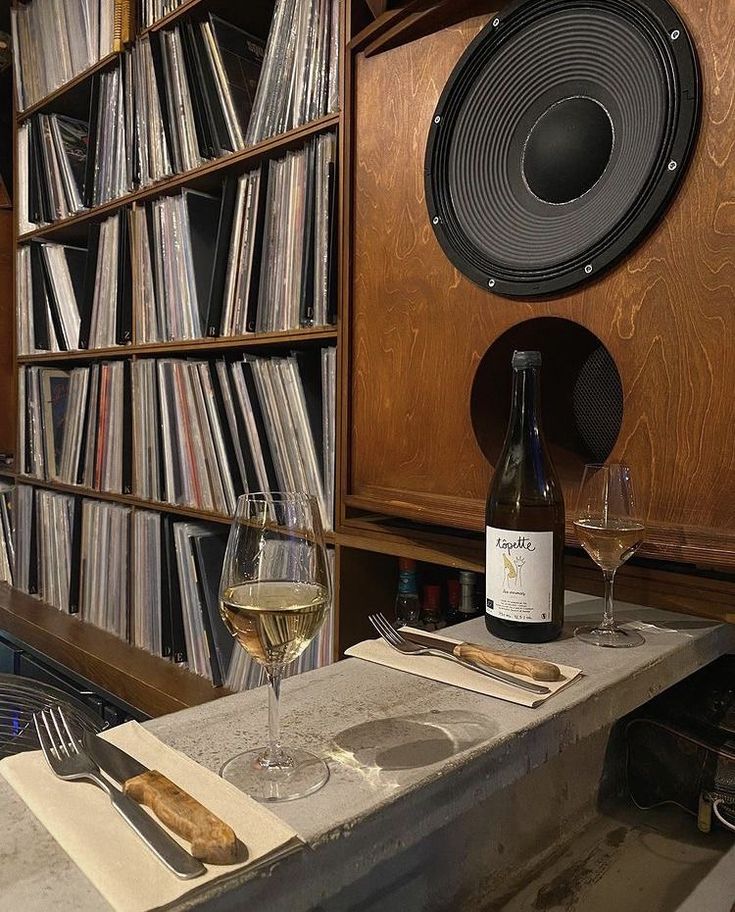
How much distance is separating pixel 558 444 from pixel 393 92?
607 mm

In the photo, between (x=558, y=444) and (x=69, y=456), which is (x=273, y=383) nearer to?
(x=558, y=444)

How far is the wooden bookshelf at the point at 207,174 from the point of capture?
1.31 m

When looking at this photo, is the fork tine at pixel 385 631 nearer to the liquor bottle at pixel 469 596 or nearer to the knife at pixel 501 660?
the knife at pixel 501 660

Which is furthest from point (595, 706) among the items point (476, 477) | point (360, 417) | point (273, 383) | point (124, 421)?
point (124, 421)

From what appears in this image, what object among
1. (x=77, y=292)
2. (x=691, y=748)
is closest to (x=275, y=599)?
(x=691, y=748)

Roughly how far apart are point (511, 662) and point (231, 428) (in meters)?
0.96

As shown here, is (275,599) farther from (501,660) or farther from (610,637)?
(610,637)

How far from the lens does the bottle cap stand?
0.82m

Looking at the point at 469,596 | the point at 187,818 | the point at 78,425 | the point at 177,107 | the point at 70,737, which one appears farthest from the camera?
the point at 78,425

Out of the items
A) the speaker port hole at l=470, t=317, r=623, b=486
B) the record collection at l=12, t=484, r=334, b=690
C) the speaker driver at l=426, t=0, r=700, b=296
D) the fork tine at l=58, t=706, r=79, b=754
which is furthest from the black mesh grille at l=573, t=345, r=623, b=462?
the fork tine at l=58, t=706, r=79, b=754

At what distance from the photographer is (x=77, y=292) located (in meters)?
2.12

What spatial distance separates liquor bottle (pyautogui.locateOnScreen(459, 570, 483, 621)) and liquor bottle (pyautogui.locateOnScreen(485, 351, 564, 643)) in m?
0.39

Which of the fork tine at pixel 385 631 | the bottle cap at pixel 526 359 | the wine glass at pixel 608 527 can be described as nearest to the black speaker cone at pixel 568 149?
the bottle cap at pixel 526 359

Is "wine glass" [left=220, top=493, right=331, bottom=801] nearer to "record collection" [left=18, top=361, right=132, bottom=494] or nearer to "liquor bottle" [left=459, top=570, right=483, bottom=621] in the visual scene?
"liquor bottle" [left=459, top=570, right=483, bottom=621]
